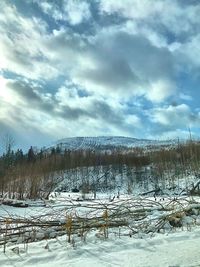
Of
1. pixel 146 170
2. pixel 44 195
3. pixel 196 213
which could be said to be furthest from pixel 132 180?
pixel 196 213

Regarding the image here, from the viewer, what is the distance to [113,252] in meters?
5.89

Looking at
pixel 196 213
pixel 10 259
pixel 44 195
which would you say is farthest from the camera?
pixel 44 195

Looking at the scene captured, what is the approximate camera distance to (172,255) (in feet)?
18.1

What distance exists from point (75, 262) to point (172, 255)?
141 centimetres

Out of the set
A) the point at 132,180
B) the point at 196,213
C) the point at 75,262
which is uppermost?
the point at 132,180

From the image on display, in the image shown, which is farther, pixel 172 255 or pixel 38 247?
pixel 38 247

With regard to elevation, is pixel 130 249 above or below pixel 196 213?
below

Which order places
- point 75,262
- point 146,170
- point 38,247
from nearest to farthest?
point 75,262 → point 38,247 → point 146,170

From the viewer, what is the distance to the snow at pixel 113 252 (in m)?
5.34

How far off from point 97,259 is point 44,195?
2793 cm

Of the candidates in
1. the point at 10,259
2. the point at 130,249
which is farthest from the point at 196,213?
the point at 10,259

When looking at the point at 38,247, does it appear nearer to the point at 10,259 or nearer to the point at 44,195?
the point at 10,259

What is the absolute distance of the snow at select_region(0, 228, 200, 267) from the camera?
534cm

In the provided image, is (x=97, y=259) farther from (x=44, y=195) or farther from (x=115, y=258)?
(x=44, y=195)
